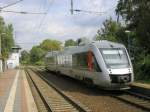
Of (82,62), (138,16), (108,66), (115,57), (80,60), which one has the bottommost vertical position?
(108,66)

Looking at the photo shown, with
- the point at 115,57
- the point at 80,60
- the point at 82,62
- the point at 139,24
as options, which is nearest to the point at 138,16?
the point at 139,24

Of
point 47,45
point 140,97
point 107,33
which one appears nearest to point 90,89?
point 140,97

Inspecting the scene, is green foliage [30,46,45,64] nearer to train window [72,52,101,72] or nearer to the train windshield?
train window [72,52,101,72]

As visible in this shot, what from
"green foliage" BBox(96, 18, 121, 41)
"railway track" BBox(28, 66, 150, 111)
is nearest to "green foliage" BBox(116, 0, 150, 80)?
"railway track" BBox(28, 66, 150, 111)

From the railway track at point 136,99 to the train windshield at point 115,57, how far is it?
1623mm

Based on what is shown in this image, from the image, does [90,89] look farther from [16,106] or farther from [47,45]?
[47,45]

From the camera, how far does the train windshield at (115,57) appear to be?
80.1ft

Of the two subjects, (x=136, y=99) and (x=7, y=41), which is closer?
(x=136, y=99)

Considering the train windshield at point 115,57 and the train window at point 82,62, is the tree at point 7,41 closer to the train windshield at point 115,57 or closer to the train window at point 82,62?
the train window at point 82,62

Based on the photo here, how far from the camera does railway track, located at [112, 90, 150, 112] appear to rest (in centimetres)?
1857

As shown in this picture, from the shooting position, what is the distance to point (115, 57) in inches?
984

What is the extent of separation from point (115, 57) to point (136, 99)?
410 centimetres

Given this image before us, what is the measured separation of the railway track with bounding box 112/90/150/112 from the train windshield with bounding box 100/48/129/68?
162 centimetres

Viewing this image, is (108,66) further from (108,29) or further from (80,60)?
(108,29)
